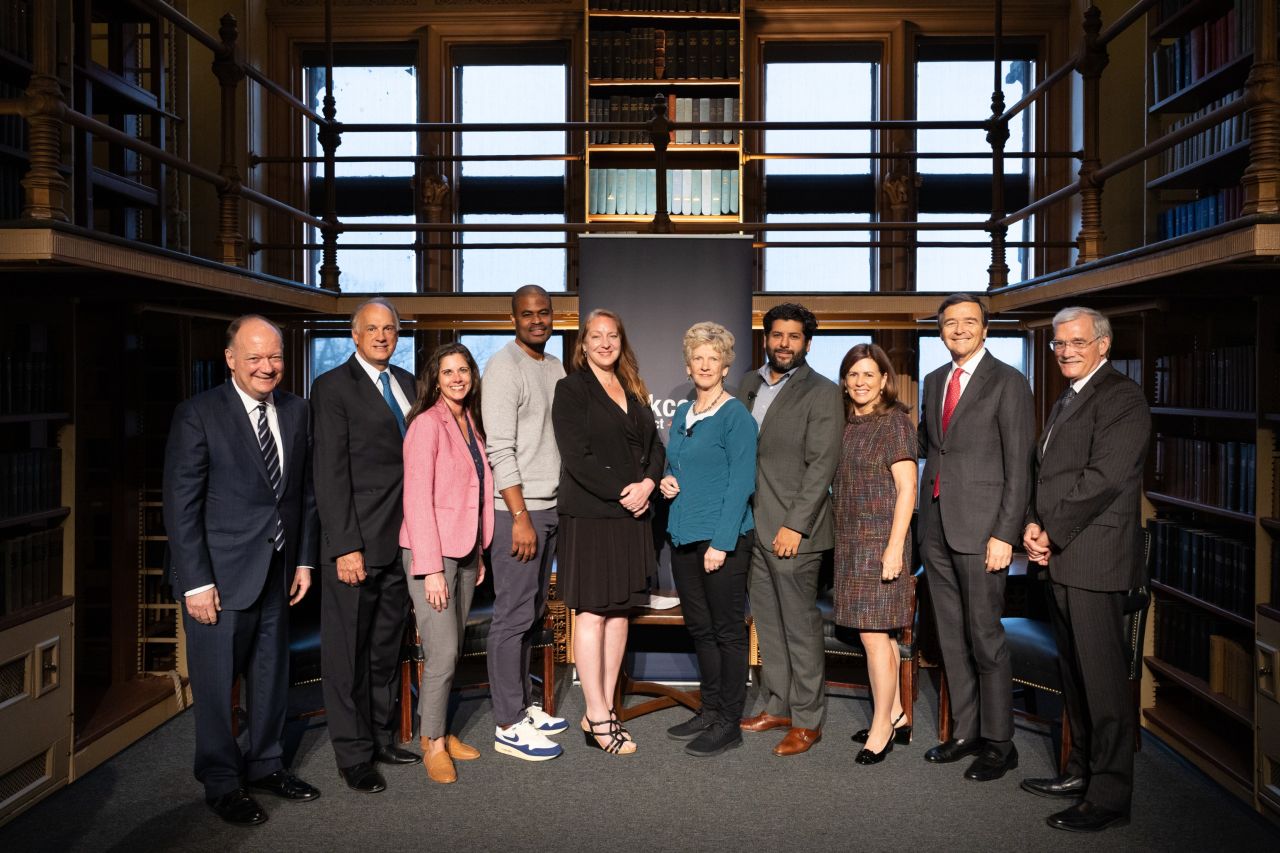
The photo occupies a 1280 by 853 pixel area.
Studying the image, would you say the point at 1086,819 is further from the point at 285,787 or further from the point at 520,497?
the point at 285,787

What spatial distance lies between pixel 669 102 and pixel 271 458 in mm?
3772

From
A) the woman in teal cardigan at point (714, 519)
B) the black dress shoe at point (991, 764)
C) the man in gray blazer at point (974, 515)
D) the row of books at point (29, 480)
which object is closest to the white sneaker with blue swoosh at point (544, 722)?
the woman in teal cardigan at point (714, 519)

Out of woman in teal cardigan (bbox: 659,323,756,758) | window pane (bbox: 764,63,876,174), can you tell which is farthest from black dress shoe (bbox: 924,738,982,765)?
window pane (bbox: 764,63,876,174)

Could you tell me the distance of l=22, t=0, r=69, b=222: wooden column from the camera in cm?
279

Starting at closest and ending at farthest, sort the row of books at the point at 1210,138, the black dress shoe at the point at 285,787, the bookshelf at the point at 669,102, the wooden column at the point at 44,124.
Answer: the wooden column at the point at 44,124 → the black dress shoe at the point at 285,787 → the row of books at the point at 1210,138 → the bookshelf at the point at 669,102

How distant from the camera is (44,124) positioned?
2.88m

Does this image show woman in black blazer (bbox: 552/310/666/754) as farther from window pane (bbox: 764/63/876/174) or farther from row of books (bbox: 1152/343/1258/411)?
window pane (bbox: 764/63/876/174)

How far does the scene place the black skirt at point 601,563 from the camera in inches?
140

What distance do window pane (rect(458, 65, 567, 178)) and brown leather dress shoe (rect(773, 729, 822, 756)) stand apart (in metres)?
4.26

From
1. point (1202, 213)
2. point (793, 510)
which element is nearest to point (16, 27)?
point (793, 510)

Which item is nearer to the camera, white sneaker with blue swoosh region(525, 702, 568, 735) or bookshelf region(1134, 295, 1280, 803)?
bookshelf region(1134, 295, 1280, 803)

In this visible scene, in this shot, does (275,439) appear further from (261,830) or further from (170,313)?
(170,313)

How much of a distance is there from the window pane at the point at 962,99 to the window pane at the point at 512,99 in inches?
93.3

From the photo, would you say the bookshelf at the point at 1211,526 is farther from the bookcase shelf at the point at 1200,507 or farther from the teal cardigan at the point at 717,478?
the teal cardigan at the point at 717,478
